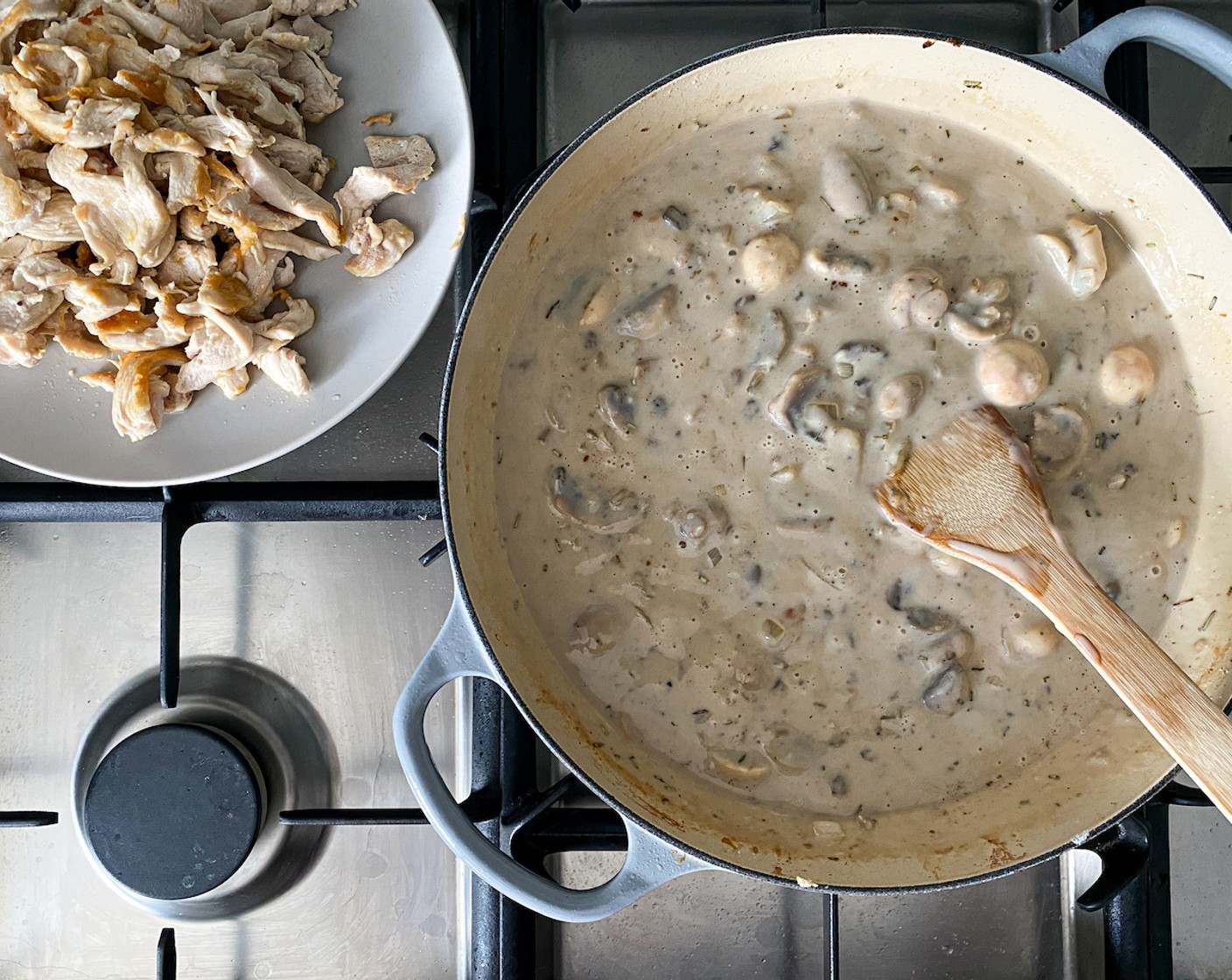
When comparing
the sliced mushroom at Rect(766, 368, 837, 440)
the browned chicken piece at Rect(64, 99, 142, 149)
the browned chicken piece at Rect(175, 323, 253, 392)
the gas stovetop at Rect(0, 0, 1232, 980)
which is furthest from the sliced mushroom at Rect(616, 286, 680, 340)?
the browned chicken piece at Rect(64, 99, 142, 149)

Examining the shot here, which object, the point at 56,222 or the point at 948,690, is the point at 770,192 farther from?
the point at 56,222

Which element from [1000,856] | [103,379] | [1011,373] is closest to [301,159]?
[103,379]

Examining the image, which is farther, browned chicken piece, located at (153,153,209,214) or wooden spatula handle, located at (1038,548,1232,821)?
browned chicken piece, located at (153,153,209,214)

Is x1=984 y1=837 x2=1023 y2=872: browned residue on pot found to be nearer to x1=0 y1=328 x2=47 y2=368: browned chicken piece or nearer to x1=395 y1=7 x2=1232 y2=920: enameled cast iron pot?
x1=395 y1=7 x2=1232 y2=920: enameled cast iron pot

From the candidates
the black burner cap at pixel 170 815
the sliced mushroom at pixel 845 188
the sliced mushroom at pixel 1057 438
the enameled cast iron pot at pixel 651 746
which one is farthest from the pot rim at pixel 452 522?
the black burner cap at pixel 170 815

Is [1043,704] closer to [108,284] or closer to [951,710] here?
[951,710]

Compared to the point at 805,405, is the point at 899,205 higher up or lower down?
higher up
